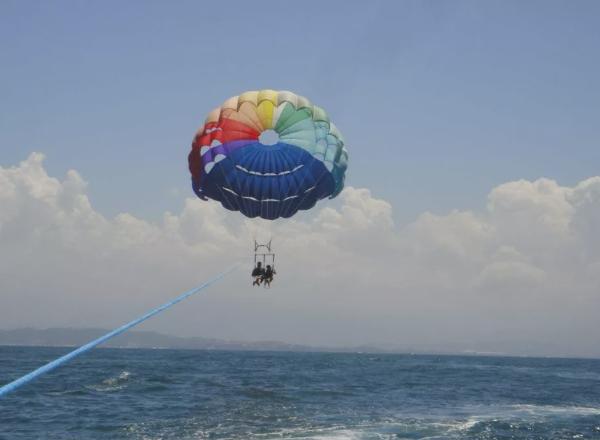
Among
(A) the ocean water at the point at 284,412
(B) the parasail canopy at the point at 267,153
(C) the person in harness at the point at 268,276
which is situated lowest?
(A) the ocean water at the point at 284,412

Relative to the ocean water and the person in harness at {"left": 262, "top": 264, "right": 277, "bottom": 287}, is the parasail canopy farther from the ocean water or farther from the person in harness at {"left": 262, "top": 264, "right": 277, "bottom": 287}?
the ocean water

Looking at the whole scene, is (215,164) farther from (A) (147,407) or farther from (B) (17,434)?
(A) (147,407)

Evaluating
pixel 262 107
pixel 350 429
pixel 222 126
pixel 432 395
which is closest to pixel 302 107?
pixel 262 107

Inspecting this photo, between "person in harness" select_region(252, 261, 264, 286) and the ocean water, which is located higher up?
"person in harness" select_region(252, 261, 264, 286)

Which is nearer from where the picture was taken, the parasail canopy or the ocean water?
the parasail canopy

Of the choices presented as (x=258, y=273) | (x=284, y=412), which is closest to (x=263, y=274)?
(x=258, y=273)

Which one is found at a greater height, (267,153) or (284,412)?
(267,153)

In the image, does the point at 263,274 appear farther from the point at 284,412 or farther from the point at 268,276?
the point at 284,412

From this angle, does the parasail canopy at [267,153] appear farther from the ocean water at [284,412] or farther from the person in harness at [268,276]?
the ocean water at [284,412]

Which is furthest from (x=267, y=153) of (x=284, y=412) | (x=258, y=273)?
(x=284, y=412)

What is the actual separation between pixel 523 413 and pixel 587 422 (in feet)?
13.9

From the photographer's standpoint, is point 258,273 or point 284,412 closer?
point 258,273

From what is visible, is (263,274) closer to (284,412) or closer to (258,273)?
(258,273)

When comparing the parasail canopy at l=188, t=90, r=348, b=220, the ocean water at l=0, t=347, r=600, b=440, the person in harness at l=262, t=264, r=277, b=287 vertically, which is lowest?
the ocean water at l=0, t=347, r=600, b=440
